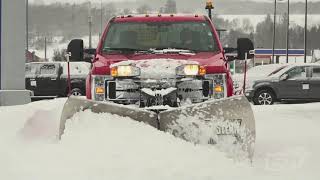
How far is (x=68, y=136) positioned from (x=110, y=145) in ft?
1.79

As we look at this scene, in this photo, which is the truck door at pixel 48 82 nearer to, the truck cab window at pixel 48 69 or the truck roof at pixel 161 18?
the truck cab window at pixel 48 69

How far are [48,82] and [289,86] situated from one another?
27.0ft

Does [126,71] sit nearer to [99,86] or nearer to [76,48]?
[99,86]

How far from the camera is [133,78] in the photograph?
6.38 m

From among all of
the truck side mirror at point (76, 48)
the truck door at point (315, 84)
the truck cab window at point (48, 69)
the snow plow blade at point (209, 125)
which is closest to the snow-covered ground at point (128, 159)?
the snow plow blade at point (209, 125)

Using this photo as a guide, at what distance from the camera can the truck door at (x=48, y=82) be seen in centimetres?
1998

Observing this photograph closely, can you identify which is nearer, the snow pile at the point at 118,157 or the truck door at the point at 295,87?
Result: the snow pile at the point at 118,157

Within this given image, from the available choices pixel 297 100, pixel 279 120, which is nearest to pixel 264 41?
pixel 297 100

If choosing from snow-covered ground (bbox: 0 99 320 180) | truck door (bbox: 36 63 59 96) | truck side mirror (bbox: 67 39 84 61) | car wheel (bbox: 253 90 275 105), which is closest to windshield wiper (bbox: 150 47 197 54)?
truck side mirror (bbox: 67 39 84 61)

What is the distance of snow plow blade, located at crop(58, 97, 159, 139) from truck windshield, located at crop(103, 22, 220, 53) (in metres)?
1.47

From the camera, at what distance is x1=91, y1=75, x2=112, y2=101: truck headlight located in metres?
6.61

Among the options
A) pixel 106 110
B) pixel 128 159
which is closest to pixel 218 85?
pixel 106 110

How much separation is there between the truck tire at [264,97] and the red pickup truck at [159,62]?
1173cm

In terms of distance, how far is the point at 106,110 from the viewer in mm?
5762
